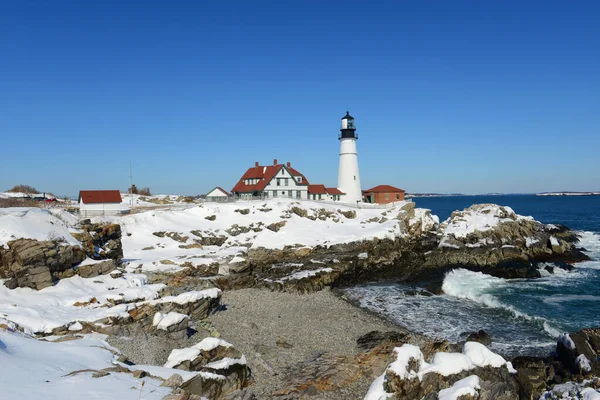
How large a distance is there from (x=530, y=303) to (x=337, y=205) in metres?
29.2

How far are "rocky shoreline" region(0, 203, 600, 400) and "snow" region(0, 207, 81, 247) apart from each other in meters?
0.58

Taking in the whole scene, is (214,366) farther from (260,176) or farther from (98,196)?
(260,176)

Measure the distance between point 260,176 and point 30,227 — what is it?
132ft

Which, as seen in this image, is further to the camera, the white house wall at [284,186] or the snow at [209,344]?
the white house wall at [284,186]

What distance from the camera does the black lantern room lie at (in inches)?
2350

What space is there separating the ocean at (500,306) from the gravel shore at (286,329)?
2328 mm

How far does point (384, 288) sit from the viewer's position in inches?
1136

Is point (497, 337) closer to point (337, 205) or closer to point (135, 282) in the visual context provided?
point (135, 282)

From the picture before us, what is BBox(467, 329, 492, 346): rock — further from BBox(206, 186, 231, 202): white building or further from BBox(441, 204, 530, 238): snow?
BBox(206, 186, 231, 202): white building

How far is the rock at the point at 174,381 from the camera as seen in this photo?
10.2 metres

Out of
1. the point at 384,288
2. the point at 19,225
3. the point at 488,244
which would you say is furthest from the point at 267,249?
the point at 488,244

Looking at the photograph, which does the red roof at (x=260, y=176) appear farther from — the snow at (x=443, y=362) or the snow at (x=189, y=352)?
the snow at (x=443, y=362)

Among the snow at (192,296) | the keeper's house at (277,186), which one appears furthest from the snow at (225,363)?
the keeper's house at (277,186)

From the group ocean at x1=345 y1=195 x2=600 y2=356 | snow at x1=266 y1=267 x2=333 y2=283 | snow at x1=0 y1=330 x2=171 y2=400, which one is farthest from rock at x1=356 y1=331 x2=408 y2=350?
snow at x1=266 y1=267 x2=333 y2=283
